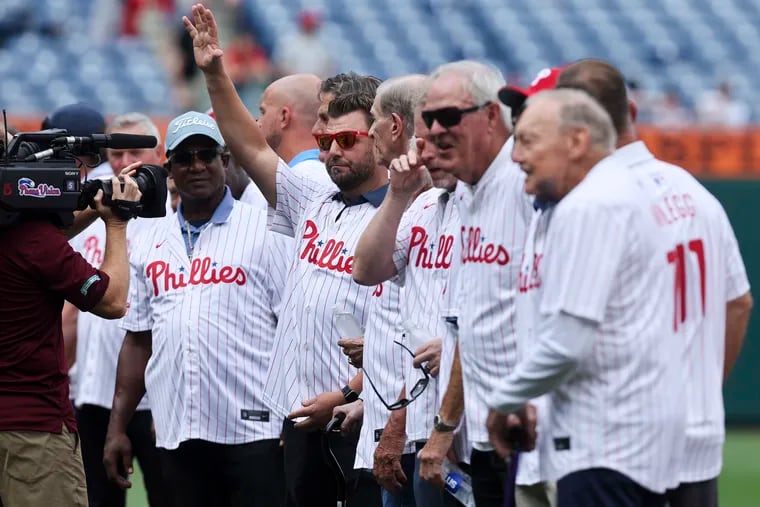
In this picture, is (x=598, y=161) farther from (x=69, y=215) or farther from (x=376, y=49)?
(x=376, y=49)

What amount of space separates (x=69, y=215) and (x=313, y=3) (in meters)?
11.3

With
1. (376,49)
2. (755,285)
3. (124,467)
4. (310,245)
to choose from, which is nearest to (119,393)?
(124,467)

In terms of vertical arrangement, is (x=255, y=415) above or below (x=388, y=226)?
below

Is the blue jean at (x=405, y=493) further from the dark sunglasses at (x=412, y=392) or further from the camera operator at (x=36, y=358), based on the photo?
the camera operator at (x=36, y=358)

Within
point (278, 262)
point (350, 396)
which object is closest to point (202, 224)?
point (278, 262)

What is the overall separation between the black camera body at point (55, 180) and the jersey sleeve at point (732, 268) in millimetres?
2040

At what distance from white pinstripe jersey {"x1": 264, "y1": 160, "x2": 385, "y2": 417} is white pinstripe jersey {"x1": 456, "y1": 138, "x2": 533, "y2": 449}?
0.92 meters

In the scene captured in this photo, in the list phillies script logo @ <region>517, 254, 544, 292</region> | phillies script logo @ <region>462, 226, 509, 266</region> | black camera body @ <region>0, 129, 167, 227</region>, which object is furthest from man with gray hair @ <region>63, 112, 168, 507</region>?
phillies script logo @ <region>517, 254, 544, 292</region>

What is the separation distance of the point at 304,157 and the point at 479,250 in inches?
70.8

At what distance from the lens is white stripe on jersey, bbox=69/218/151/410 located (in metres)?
6.40

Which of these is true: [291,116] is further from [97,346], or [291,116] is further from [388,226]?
[97,346]

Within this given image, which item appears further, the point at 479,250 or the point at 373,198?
the point at 373,198

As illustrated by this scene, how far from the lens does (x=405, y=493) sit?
4480mm

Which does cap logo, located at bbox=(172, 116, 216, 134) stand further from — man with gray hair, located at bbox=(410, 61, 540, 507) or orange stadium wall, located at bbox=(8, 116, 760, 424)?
orange stadium wall, located at bbox=(8, 116, 760, 424)
